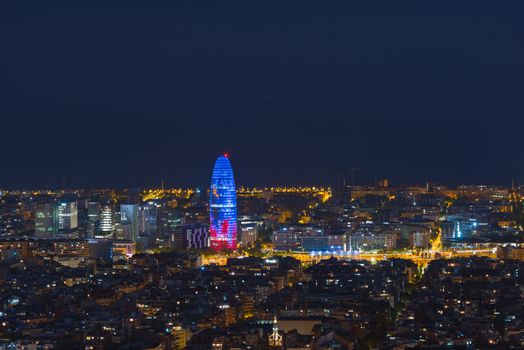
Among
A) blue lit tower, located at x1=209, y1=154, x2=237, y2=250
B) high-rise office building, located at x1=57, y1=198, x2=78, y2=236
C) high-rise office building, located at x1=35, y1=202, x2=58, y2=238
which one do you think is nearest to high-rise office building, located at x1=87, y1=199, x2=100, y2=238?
high-rise office building, located at x1=57, y1=198, x2=78, y2=236

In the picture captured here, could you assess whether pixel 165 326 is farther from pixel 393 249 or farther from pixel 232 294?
pixel 393 249

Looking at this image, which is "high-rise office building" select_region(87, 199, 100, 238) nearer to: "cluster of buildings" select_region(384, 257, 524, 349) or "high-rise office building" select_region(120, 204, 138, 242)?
"high-rise office building" select_region(120, 204, 138, 242)

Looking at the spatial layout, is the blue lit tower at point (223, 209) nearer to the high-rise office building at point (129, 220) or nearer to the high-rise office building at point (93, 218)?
the high-rise office building at point (129, 220)

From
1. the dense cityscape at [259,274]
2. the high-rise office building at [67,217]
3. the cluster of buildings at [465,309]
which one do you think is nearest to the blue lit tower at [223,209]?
the dense cityscape at [259,274]

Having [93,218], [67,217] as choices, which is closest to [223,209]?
[67,217]

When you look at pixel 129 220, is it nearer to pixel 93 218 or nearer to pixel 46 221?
pixel 46 221
